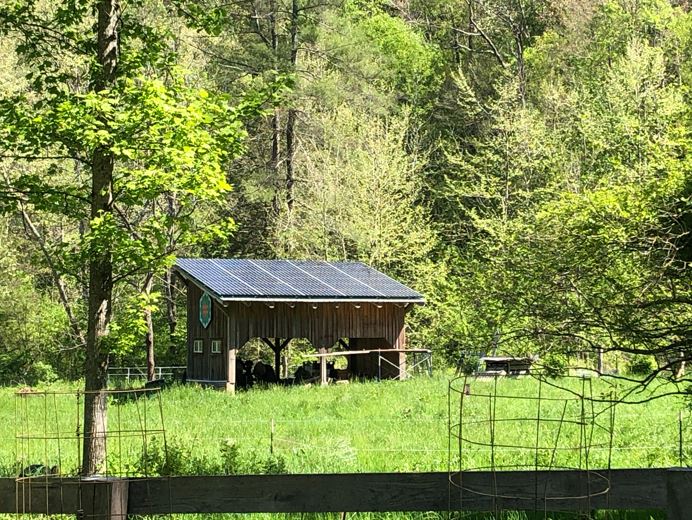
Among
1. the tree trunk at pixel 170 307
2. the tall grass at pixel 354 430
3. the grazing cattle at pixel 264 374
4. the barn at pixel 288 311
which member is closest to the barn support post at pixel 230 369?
the barn at pixel 288 311

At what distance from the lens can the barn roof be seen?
27688mm

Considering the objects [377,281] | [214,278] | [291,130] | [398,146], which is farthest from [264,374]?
[398,146]

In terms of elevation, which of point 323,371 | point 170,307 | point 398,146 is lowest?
point 323,371

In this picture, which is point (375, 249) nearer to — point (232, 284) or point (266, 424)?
point (232, 284)

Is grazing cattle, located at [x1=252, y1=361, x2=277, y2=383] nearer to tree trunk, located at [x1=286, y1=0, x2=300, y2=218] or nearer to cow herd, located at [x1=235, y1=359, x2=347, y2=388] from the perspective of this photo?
cow herd, located at [x1=235, y1=359, x2=347, y2=388]

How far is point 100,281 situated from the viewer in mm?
9672

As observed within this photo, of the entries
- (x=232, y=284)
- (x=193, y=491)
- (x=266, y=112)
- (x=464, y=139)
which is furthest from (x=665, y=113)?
(x=193, y=491)

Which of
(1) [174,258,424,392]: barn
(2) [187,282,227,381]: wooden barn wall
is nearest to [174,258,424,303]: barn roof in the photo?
(1) [174,258,424,392]: barn

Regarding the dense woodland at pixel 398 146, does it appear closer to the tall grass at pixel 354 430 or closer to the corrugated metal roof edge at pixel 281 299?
the corrugated metal roof edge at pixel 281 299

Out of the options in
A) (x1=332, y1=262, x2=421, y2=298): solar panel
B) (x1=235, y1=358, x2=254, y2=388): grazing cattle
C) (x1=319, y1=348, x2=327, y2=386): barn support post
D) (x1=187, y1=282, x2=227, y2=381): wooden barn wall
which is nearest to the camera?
(x1=187, y1=282, x2=227, y2=381): wooden barn wall

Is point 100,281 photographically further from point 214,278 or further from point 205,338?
point 205,338

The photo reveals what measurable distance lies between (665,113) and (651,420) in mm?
19014

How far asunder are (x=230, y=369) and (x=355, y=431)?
12265 millimetres

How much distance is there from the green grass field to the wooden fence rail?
26cm
